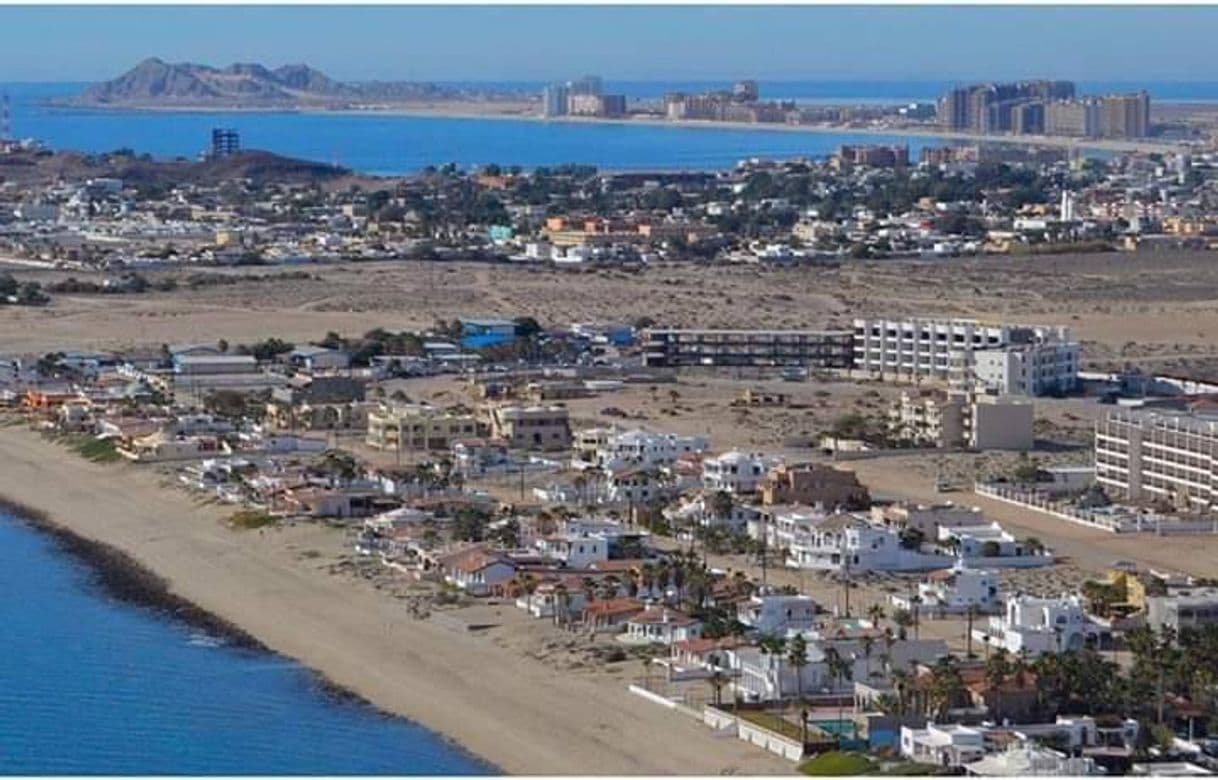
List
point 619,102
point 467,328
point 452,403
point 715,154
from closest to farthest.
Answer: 1. point 452,403
2. point 467,328
3. point 715,154
4. point 619,102

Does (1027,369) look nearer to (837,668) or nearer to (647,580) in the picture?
(647,580)

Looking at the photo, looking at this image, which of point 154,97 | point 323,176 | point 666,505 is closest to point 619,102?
point 154,97

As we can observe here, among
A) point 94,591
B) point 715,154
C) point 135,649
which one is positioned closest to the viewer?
point 135,649

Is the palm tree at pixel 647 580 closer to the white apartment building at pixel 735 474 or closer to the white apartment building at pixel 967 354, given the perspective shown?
the white apartment building at pixel 735 474

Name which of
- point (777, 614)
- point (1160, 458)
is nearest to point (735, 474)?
point (1160, 458)

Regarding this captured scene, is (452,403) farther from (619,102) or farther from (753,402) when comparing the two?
(619,102)

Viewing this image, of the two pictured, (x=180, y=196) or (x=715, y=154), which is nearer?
(x=180, y=196)

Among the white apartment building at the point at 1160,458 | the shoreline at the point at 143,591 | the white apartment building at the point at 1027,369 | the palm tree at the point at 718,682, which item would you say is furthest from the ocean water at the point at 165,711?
the white apartment building at the point at 1027,369
